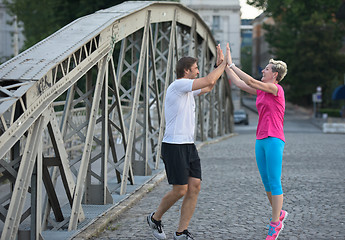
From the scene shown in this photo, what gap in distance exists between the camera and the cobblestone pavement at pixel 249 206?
22.9ft

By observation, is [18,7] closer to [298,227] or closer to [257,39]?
[298,227]

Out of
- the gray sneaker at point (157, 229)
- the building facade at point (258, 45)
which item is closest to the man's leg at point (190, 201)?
the gray sneaker at point (157, 229)

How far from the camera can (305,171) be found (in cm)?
1282

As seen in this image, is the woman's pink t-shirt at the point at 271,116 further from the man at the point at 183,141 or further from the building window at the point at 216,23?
the building window at the point at 216,23

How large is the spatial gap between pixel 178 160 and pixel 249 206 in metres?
2.49

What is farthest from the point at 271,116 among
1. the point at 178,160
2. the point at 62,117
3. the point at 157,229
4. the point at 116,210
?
the point at 116,210

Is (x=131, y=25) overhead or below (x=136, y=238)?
overhead

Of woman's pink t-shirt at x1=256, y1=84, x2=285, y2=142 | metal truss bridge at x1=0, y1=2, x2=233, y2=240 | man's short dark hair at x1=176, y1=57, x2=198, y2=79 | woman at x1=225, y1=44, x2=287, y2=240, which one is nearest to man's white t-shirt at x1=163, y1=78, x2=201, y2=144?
man's short dark hair at x1=176, y1=57, x2=198, y2=79

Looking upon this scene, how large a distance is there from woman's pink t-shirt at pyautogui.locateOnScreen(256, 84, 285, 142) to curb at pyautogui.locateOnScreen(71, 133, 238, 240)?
5.92 feet

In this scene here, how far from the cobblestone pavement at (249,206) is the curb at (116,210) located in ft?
0.22

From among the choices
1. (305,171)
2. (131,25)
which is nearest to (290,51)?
(305,171)

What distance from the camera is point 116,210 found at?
792 centimetres

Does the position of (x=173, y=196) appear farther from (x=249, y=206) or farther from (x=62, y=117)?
(x=249, y=206)

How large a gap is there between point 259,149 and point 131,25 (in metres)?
3.06
